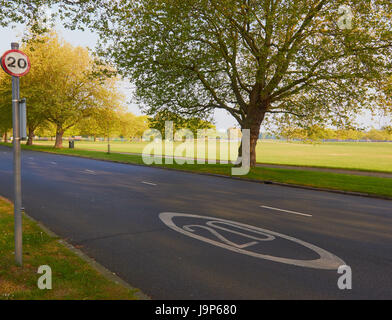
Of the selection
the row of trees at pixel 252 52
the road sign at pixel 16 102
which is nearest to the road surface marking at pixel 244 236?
the road sign at pixel 16 102

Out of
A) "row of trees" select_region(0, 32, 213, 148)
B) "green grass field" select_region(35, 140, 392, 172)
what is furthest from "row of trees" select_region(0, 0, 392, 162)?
"row of trees" select_region(0, 32, 213, 148)

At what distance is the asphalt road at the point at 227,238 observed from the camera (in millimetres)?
3977

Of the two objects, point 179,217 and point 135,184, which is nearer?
point 179,217

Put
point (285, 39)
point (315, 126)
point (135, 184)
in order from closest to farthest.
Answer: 1. point (135, 184)
2. point (285, 39)
3. point (315, 126)

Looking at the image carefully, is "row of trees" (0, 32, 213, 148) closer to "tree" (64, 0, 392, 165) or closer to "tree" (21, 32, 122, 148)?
"tree" (21, 32, 122, 148)

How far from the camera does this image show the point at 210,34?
16.0m

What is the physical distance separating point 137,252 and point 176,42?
1325 cm

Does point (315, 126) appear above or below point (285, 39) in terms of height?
below

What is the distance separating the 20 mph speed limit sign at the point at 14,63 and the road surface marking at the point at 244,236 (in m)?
4.14

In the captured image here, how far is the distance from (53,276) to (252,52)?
1583cm

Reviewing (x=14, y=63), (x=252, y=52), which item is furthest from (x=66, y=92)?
(x=14, y=63)

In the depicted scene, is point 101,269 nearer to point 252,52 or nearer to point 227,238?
point 227,238
